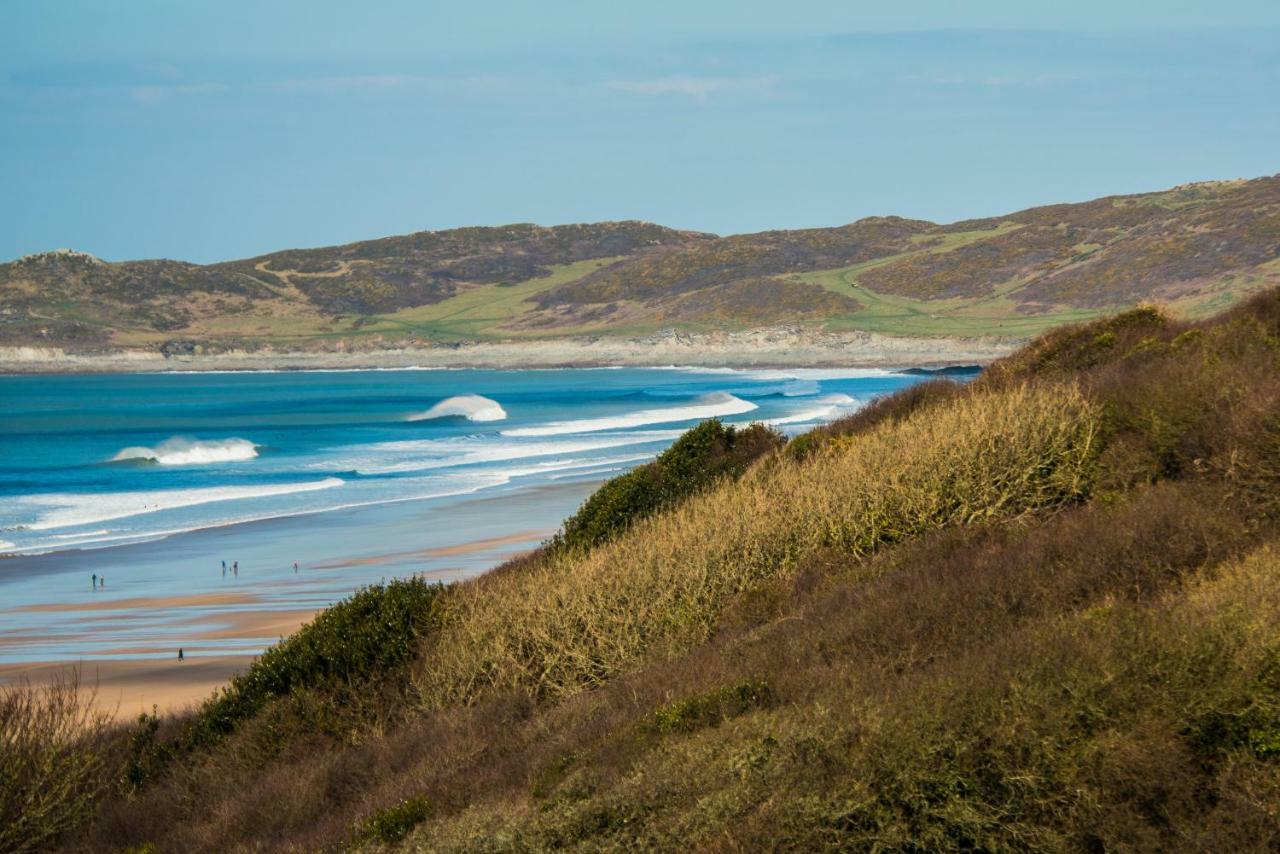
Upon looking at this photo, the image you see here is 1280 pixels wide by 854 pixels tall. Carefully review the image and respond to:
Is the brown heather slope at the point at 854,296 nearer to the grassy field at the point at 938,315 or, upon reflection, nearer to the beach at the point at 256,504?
the grassy field at the point at 938,315

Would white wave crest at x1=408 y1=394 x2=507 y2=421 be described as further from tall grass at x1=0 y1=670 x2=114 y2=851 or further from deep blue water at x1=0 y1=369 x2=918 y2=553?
tall grass at x1=0 y1=670 x2=114 y2=851

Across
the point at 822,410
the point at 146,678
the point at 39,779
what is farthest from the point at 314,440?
the point at 39,779

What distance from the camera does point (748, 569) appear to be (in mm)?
12648

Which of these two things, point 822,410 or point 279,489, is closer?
point 279,489

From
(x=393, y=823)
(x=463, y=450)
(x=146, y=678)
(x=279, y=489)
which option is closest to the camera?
(x=393, y=823)

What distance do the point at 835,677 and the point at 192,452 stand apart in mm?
54381

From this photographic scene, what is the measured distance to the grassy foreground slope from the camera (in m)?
6.07

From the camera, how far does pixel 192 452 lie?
57.9 meters

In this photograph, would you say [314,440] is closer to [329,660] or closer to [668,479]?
[668,479]

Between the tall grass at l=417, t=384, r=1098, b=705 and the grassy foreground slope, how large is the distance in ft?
0.15

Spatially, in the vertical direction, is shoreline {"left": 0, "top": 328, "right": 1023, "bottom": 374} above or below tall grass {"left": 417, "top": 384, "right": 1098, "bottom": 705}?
above

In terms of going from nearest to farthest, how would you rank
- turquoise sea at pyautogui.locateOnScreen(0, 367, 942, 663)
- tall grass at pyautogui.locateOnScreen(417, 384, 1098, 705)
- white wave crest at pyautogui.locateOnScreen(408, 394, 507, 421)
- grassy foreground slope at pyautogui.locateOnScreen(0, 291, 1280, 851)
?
grassy foreground slope at pyautogui.locateOnScreen(0, 291, 1280, 851)
tall grass at pyautogui.locateOnScreen(417, 384, 1098, 705)
turquoise sea at pyautogui.locateOnScreen(0, 367, 942, 663)
white wave crest at pyautogui.locateOnScreen(408, 394, 507, 421)

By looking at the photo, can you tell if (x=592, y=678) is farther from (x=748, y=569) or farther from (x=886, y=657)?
(x=886, y=657)

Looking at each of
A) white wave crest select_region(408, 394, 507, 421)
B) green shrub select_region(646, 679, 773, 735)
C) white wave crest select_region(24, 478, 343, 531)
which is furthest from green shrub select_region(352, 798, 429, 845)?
white wave crest select_region(408, 394, 507, 421)
